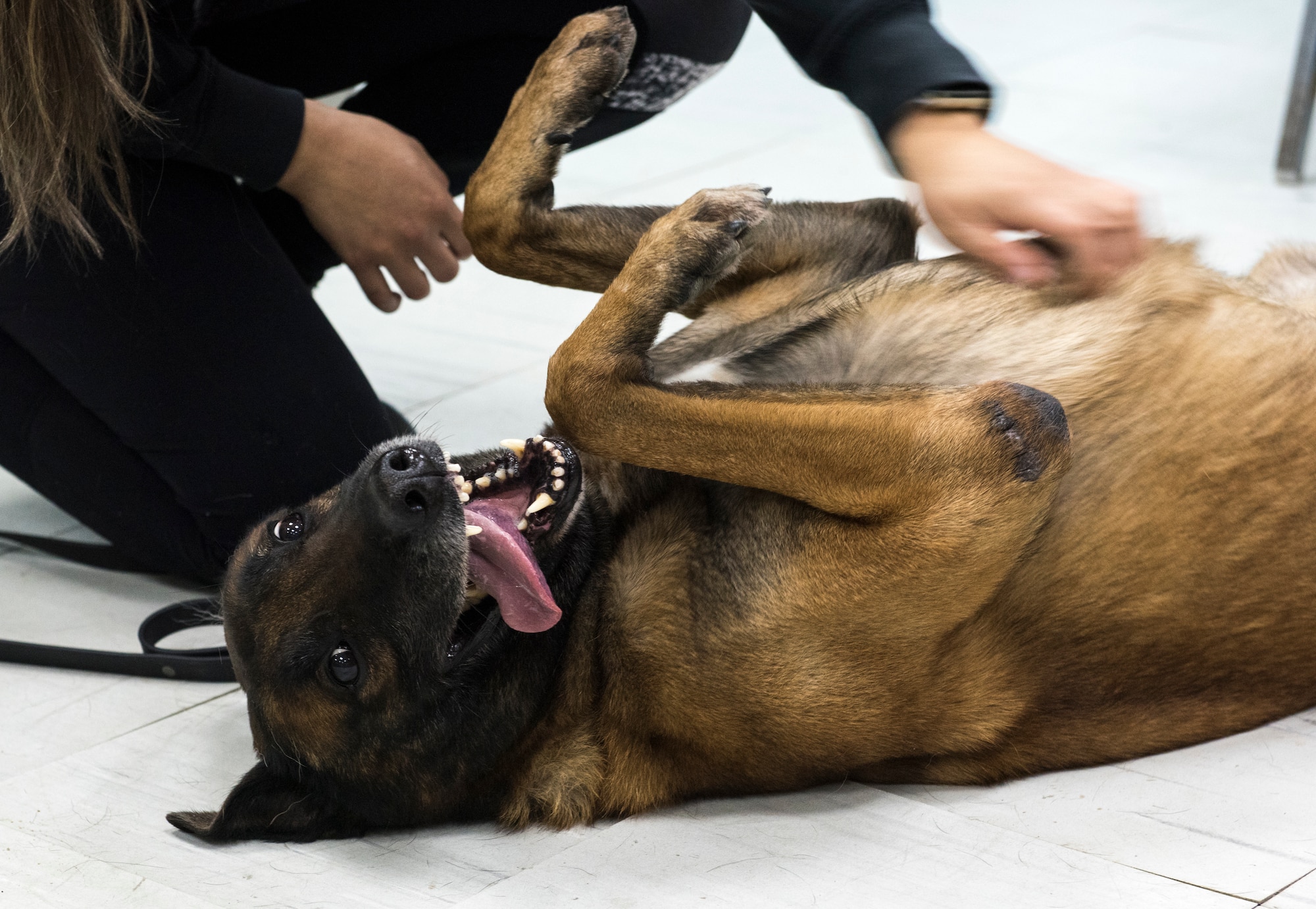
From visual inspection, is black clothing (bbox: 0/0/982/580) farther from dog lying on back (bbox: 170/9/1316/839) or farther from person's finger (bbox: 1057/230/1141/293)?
person's finger (bbox: 1057/230/1141/293)

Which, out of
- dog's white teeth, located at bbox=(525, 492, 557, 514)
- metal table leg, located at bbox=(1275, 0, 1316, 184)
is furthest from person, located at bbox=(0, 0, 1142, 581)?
metal table leg, located at bbox=(1275, 0, 1316, 184)

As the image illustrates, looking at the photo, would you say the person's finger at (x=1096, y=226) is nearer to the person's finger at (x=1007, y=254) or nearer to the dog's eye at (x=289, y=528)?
the person's finger at (x=1007, y=254)

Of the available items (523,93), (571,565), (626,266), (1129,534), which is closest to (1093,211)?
(1129,534)

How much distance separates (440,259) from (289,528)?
2.93ft

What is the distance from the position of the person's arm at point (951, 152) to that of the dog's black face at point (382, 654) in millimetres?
758

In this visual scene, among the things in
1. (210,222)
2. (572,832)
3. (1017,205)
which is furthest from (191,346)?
(1017,205)

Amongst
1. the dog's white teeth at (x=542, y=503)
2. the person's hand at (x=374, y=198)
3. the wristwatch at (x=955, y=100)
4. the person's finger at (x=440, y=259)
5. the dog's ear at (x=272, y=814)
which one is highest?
the wristwatch at (x=955, y=100)

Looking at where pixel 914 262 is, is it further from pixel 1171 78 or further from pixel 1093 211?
pixel 1171 78

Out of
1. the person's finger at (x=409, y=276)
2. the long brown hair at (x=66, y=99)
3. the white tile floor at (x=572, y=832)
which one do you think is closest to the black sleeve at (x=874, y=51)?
the white tile floor at (x=572, y=832)

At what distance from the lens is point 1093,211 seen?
1692mm

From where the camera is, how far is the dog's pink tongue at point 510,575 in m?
2.01

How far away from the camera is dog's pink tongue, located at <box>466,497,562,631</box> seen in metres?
2.01

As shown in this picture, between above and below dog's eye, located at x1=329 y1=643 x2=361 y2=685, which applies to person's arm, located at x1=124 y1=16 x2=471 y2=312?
above

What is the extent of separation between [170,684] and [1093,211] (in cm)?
174
